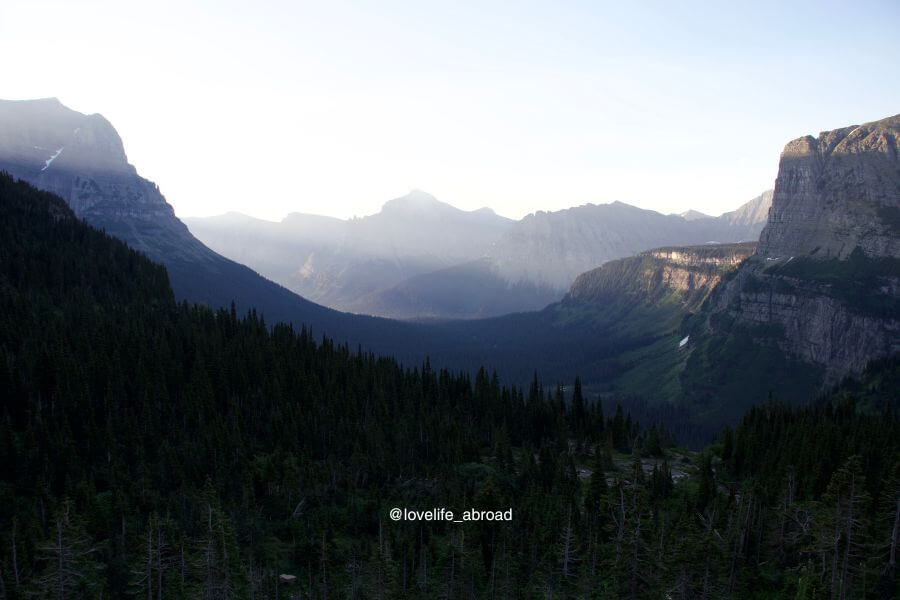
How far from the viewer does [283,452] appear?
333ft

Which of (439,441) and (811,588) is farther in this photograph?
(439,441)

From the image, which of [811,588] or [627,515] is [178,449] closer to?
[627,515]

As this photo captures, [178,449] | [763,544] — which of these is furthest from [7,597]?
[763,544]

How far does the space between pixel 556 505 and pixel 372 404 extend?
179 feet

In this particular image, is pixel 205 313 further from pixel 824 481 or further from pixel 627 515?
pixel 824 481

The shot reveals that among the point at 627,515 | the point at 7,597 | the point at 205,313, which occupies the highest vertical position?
the point at 205,313

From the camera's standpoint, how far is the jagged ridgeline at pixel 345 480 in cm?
5909

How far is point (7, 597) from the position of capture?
58312mm

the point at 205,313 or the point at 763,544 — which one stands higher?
the point at 205,313

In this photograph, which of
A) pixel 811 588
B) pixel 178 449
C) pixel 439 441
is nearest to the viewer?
pixel 811 588

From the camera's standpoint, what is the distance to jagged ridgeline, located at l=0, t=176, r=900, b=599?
2327 inches

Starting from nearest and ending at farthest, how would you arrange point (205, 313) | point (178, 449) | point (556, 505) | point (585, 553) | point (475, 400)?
point (585, 553), point (556, 505), point (178, 449), point (475, 400), point (205, 313)

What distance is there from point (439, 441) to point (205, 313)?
3140 inches

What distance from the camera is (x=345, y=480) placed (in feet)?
316
